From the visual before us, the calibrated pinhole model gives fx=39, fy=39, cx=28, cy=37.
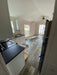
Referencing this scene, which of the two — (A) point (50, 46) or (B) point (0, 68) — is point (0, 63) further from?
(A) point (50, 46)

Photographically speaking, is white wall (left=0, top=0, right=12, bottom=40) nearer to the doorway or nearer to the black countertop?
the black countertop

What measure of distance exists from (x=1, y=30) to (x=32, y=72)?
1.78m

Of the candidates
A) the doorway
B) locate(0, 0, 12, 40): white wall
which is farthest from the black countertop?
the doorway

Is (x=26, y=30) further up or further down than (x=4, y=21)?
further down

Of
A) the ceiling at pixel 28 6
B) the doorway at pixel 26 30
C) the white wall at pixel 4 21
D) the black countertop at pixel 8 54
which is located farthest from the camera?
the doorway at pixel 26 30

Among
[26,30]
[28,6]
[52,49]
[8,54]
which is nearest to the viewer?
[52,49]

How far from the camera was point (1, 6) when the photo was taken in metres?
0.56

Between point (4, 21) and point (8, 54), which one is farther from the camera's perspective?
point (8, 54)

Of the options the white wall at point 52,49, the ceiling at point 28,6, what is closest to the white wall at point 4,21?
the white wall at point 52,49

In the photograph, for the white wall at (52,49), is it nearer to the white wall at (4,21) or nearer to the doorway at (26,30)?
the white wall at (4,21)

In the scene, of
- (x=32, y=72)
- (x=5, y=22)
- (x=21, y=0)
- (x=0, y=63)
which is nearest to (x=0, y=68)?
(x=0, y=63)

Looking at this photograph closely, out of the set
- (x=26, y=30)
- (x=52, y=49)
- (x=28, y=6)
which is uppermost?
(x=28, y=6)

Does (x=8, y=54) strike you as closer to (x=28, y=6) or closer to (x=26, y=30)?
(x=28, y=6)

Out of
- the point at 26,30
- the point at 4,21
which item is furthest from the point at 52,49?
the point at 26,30
